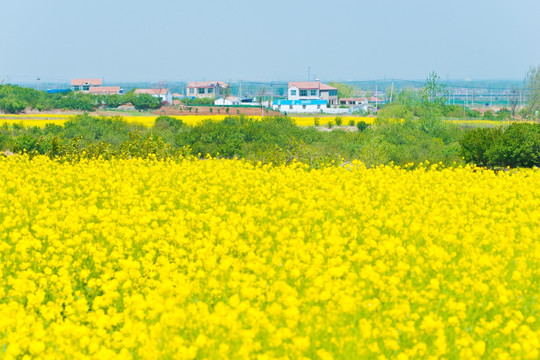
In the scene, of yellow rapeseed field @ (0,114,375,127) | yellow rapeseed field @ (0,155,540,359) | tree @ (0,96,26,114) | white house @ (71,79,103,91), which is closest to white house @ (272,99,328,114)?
yellow rapeseed field @ (0,114,375,127)

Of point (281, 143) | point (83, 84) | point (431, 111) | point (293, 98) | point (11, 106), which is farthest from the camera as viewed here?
point (83, 84)

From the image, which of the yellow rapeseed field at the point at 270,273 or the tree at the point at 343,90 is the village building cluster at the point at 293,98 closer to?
the tree at the point at 343,90

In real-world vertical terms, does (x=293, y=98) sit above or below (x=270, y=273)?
above

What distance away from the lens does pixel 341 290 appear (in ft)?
22.7

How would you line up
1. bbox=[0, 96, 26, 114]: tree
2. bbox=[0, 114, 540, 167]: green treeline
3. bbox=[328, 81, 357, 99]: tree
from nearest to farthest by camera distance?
bbox=[0, 114, 540, 167]: green treeline, bbox=[0, 96, 26, 114]: tree, bbox=[328, 81, 357, 99]: tree

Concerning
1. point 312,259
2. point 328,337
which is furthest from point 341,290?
point 312,259

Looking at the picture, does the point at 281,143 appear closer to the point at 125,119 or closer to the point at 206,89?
the point at 125,119

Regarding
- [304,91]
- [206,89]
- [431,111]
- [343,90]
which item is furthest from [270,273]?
[343,90]

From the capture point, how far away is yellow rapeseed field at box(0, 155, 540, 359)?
601 centimetres

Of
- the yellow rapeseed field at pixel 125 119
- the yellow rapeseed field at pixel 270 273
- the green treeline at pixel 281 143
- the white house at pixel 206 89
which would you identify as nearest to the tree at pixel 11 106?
the yellow rapeseed field at pixel 125 119

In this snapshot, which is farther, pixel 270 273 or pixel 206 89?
pixel 206 89

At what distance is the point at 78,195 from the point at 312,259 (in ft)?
23.9

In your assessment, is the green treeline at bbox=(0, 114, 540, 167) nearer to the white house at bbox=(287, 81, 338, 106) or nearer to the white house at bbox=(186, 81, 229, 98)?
the white house at bbox=(287, 81, 338, 106)

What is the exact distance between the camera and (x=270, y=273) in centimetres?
745
